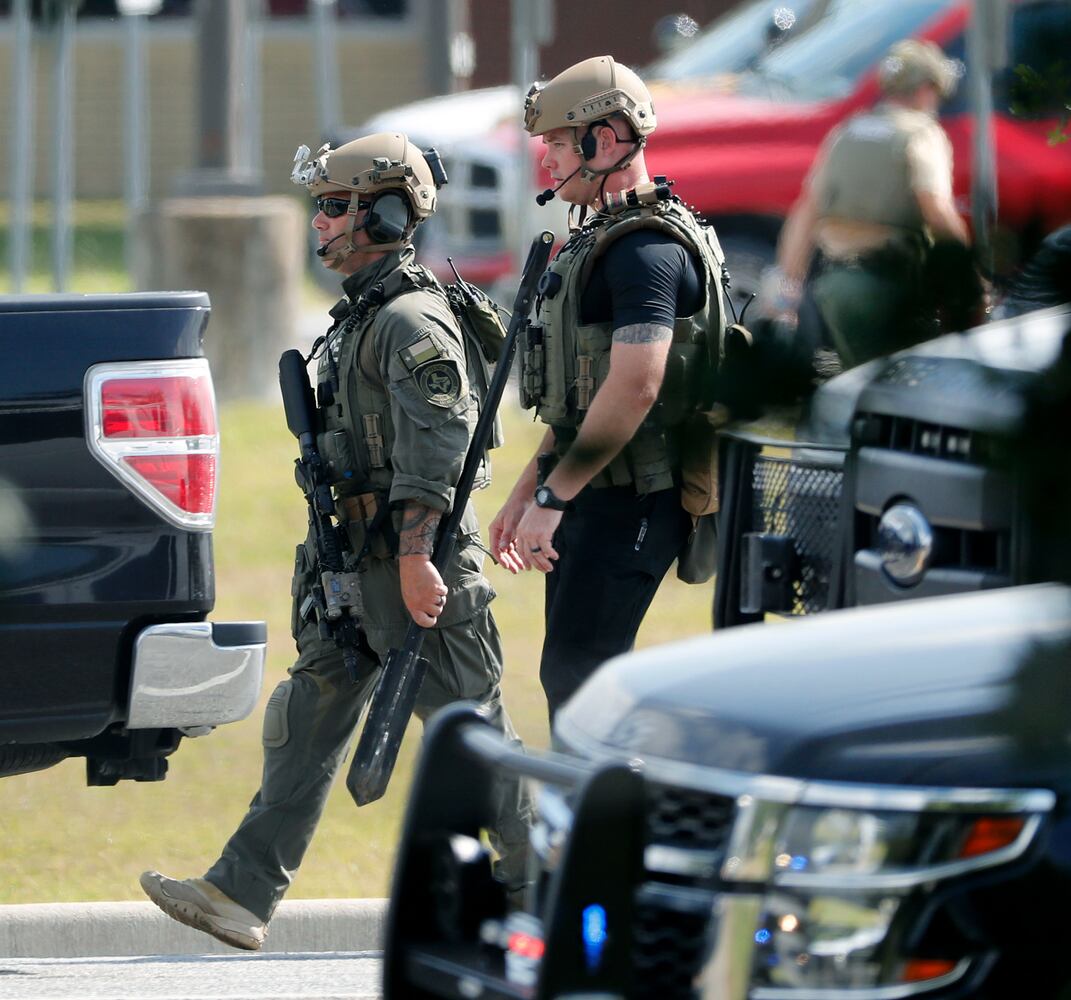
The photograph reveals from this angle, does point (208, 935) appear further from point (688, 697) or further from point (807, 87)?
point (807, 87)

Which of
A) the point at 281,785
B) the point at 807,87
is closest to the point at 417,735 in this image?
the point at 281,785

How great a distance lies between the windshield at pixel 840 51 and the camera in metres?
11.5

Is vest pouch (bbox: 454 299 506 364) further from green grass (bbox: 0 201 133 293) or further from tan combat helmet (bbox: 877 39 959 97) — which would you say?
green grass (bbox: 0 201 133 293)

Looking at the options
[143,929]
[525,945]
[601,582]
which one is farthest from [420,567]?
[525,945]

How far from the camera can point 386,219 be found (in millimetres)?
4652

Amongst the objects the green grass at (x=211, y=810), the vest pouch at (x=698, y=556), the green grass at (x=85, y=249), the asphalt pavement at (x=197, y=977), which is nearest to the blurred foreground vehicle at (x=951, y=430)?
the vest pouch at (x=698, y=556)

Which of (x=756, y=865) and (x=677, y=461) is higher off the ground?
(x=677, y=461)

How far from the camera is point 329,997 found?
4.50 meters

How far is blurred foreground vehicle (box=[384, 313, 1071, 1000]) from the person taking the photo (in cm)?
234

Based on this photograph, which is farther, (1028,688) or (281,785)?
(281,785)

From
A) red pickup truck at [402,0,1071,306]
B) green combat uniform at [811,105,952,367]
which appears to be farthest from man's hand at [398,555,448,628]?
red pickup truck at [402,0,1071,306]

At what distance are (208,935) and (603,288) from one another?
175cm

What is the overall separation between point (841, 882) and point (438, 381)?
2.21 m

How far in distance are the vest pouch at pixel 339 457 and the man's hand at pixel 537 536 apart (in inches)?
14.7
